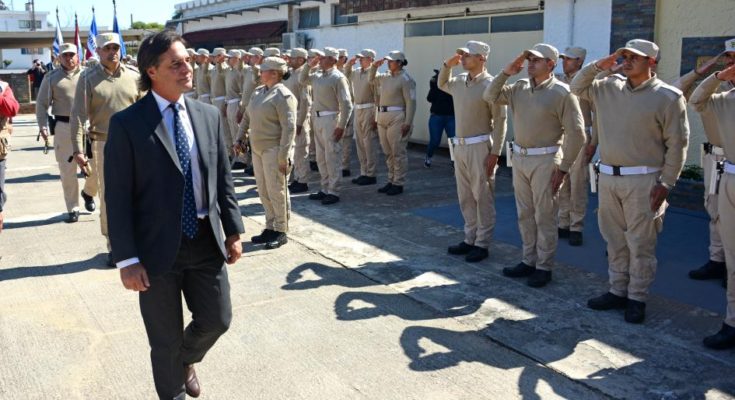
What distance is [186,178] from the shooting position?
3.57 meters

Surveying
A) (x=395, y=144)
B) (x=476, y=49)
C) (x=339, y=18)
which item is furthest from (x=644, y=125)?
(x=339, y=18)

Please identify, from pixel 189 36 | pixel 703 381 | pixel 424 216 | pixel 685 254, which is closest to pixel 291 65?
pixel 424 216

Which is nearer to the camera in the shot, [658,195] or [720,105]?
[720,105]

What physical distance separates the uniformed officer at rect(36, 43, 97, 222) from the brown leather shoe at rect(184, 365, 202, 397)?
521 centimetres

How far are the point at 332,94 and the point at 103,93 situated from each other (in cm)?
375

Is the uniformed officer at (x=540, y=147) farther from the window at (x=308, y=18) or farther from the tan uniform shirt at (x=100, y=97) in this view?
the window at (x=308, y=18)

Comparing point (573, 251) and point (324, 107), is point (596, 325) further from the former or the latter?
point (324, 107)

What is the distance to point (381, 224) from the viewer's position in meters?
8.45

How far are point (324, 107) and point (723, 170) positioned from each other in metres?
5.93

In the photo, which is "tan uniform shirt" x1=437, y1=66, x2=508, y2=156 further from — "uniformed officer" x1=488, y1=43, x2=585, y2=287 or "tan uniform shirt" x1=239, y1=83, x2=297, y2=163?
"tan uniform shirt" x1=239, y1=83, x2=297, y2=163

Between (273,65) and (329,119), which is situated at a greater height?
(273,65)

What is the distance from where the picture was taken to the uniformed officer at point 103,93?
6750 mm

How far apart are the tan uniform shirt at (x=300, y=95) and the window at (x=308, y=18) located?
9.21 m

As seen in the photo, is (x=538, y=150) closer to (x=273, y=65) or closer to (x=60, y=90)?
(x=273, y=65)
